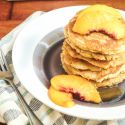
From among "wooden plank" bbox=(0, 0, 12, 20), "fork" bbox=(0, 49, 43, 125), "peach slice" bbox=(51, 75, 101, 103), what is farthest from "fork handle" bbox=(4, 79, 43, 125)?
"wooden plank" bbox=(0, 0, 12, 20)

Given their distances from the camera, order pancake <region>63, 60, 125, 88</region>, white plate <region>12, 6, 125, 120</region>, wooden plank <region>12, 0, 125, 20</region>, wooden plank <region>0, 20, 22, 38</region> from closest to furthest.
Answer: white plate <region>12, 6, 125, 120</region> → pancake <region>63, 60, 125, 88</region> → wooden plank <region>0, 20, 22, 38</region> → wooden plank <region>12, 0, 125, 20</region>

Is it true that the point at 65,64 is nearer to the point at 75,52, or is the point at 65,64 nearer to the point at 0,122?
the point at 75,52

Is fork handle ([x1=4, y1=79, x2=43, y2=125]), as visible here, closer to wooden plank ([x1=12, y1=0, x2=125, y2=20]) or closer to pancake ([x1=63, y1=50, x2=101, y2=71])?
pancake ([x1=63, y1=50, x2=101, y2=71])

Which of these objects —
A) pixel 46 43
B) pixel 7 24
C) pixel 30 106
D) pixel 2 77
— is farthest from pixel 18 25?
pixel 30 106

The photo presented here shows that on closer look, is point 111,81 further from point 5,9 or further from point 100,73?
point 5,9

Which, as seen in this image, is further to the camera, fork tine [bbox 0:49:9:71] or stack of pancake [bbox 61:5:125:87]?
fork tine [bbox 0:49:9:71]

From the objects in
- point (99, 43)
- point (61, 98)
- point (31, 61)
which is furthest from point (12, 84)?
point (99, 43)

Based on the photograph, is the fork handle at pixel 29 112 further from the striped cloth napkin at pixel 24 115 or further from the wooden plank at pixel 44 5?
the wooden plank at pixel 44 5
